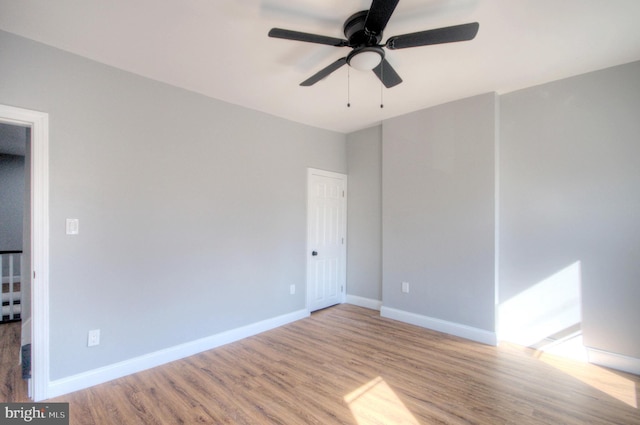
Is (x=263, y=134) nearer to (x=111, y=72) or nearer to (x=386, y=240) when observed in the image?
(x=111, y=72)

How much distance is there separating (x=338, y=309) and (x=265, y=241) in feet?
5.55

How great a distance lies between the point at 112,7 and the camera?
6.35ft

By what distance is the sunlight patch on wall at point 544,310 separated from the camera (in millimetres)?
2939

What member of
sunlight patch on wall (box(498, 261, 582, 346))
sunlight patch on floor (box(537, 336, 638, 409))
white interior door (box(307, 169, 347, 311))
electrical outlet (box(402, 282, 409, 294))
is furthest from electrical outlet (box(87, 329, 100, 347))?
sunlight patch on floor (box(537, 336, 638, 409))

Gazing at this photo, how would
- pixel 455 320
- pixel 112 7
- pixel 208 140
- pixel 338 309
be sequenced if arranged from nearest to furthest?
pixel 112 7 → pixel 208 140 → pixel 455 320 → pixel 338 309

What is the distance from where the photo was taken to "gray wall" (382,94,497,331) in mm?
3348

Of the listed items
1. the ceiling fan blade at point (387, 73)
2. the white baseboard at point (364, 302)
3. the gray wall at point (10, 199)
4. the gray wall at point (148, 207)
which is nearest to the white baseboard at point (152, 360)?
the gray wall at point (148, 207)

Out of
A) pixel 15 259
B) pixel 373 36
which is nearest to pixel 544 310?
pixel 373 36

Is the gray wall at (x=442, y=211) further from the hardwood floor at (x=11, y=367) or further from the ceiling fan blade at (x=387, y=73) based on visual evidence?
the hardwood floor at (x=11, y=367)

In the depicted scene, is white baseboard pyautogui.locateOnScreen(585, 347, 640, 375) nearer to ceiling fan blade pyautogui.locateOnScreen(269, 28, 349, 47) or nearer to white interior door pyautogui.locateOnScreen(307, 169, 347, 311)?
white interior door pyautogui.locateOnScreen(307, 169, 347, 311)

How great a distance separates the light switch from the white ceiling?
1.39 metres

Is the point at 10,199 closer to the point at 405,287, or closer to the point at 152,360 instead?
the point at 152,360

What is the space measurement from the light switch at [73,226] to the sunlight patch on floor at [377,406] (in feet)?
8.48

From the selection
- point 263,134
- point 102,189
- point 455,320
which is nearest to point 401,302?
point 455,320
